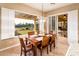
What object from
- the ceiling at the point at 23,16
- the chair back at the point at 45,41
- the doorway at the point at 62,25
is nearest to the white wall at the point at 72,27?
the doorway at the point at 62,25

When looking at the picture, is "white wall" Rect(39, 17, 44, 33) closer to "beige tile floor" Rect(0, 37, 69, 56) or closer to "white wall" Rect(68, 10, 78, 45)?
"beige tile floor" Rect(0, 37, 69, 56)

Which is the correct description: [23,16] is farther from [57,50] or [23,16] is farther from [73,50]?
[73,50]

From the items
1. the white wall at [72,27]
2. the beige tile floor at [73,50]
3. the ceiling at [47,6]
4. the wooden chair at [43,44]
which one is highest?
the ceiling at [47,6]

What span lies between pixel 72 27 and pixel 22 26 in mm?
988

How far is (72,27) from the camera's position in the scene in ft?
6.16

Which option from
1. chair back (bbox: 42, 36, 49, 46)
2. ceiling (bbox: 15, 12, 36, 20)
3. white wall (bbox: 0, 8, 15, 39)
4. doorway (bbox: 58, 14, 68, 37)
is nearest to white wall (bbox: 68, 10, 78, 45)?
doorway (bbox: 58, 14, 68, 37)

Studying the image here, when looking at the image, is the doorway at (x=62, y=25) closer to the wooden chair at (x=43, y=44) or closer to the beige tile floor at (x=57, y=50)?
the beige tile floor at (x=57, y=50)

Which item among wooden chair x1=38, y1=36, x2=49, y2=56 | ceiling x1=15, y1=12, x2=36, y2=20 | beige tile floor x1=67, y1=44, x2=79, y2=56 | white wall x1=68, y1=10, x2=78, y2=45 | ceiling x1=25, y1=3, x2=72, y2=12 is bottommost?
beige tile floor x1=67, y1=44, x2=79, y2=56

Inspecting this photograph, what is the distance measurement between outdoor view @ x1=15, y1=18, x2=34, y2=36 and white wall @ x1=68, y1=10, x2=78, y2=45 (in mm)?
795

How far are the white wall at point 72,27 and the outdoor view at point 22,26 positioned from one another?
0.79 m

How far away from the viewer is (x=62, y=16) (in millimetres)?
1916

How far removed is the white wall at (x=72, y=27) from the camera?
1845mm

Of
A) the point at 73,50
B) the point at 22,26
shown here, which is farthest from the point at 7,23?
the point at 73,50

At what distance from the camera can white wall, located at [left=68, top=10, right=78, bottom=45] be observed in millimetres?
1845
